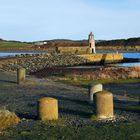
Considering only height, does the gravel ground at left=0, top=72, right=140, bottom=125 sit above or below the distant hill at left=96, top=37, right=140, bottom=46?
below

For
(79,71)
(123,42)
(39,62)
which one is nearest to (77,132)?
(79,71)

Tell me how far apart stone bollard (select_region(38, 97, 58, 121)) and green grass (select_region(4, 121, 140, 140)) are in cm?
92

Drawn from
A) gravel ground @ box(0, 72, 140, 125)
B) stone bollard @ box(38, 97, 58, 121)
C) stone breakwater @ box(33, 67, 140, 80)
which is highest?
stone bollard @ box(38, 97, 58, 121)

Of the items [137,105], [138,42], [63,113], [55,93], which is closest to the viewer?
[63,113]

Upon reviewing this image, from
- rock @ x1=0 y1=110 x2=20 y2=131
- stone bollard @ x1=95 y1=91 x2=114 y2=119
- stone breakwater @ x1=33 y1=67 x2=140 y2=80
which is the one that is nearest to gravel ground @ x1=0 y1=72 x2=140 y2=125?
stone bollard @ x1=95 y1=91 x2=114 y2=119

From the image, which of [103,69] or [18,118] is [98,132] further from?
[103,69]

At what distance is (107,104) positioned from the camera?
1667cm

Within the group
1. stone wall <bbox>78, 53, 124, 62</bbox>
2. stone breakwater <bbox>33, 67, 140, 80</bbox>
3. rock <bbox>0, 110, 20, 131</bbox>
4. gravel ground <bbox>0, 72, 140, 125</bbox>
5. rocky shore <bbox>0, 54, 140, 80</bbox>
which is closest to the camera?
rock <bbox>0, 110, 20, 131</bbox>

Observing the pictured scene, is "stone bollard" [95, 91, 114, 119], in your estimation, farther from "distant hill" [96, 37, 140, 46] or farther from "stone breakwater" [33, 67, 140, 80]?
"distant hill" [96, 37, 140, 46]

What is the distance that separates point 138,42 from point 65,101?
508ft

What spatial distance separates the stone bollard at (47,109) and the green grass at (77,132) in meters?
0.92

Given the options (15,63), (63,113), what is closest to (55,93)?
(63,113)

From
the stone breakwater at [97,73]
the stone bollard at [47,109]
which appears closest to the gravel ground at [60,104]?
the stone bollard at [47,109]

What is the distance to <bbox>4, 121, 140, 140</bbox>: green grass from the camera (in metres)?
13.3
